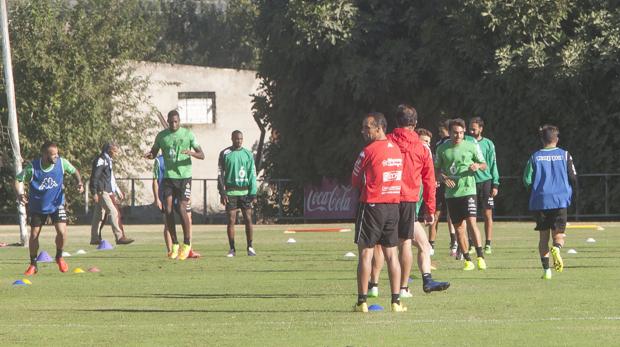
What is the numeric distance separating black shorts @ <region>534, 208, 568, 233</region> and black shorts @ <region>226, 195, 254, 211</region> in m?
6.85

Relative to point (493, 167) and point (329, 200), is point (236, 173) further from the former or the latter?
point (329, 200)

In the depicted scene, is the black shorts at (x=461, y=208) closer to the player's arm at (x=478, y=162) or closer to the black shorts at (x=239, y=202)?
the player's arm at (x=478, y=162)

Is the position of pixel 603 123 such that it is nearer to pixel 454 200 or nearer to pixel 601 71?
pixel 601 71

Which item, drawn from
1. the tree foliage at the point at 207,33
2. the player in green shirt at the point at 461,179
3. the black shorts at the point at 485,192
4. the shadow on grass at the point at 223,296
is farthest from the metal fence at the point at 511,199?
the tree foliage at the point at 207,33

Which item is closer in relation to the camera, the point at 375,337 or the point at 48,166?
the point at 375,337

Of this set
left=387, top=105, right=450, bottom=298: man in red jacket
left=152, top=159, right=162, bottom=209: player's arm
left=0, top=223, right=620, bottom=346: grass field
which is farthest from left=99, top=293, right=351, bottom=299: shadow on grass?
left=152, top=159, right=162, bottom=209: player's arm

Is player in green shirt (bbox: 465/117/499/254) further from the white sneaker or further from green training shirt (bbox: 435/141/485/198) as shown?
the white sneaker

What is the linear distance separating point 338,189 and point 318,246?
58.1 ft

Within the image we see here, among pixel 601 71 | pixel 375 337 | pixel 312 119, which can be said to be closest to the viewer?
pixel 375 337

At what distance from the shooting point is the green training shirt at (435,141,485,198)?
18.7 meters

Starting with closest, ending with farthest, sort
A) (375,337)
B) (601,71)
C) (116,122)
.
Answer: (375,337) → (601,71) → (116,122)

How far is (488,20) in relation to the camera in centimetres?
3734

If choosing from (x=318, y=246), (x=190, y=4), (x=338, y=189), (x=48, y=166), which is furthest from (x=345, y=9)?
(x=190, y=4)

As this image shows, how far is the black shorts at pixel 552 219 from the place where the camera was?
56.7ft
